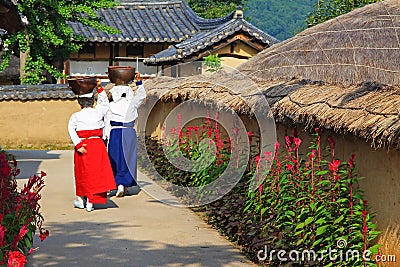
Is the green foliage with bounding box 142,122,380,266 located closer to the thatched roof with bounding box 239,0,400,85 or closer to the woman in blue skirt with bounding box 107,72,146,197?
the thatched roof with bounding box 239,0,400,85

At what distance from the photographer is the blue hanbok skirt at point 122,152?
1165 centimetres

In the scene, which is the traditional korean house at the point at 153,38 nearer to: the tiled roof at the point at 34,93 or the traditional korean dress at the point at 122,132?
the tiled roof at the point at 34,93

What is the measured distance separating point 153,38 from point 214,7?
15761mm

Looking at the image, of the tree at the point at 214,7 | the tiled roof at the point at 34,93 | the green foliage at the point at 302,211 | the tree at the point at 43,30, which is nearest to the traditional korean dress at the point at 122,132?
the green foliage at the point at 302,211

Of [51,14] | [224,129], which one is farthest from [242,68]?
[51,14]

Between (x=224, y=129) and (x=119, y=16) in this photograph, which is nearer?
(x=224, y=129)

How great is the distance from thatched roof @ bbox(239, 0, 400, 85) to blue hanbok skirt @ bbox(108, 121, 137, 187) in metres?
2.06

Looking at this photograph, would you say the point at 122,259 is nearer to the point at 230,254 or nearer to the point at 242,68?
the point at 230,254

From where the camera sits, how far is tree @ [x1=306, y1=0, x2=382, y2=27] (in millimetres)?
19406

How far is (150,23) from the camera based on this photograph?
29.3m

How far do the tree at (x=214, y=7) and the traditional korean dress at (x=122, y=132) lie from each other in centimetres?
→ 3083

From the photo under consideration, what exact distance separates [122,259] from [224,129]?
3997 millimetres

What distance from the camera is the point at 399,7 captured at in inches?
391

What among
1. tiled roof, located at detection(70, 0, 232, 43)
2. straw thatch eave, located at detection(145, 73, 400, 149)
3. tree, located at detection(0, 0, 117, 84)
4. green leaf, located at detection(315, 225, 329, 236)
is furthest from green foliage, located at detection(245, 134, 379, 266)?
tiled roof, located at detection(70, 0, 232, 43)
